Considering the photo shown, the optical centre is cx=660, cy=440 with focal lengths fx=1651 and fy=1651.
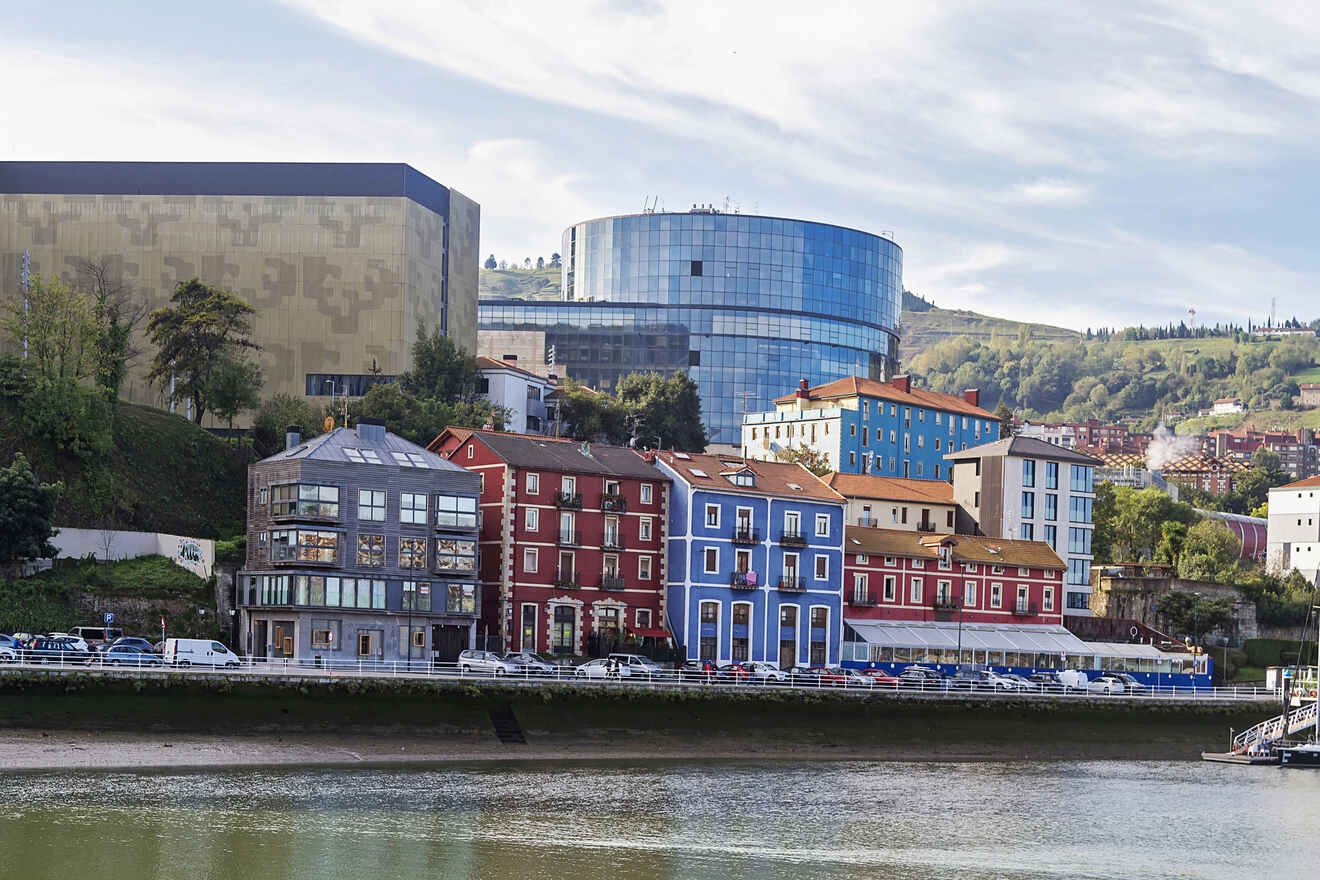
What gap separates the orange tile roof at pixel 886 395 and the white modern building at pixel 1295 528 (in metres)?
30.8

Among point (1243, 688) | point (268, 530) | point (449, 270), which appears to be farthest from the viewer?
point (449, 270)

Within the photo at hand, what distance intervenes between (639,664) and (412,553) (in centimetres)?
1404

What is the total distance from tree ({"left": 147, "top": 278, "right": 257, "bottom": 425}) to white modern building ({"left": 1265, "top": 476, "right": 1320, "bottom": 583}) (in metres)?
103

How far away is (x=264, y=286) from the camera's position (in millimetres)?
141750

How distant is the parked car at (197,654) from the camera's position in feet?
250

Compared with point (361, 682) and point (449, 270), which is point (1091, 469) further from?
point (361, 682)

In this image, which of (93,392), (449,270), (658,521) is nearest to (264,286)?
(449,270)

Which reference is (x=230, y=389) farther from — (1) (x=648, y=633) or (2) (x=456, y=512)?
(1) (x=648, y=633)

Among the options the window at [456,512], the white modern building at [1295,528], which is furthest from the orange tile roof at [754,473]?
the white modern building at [1295,528]

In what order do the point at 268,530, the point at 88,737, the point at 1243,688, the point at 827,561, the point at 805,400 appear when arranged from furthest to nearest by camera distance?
1. the point at 805,400
2. the point at 1243,688
3. the point at 827,561
4. the point at 268,530
5. the point at 88,737

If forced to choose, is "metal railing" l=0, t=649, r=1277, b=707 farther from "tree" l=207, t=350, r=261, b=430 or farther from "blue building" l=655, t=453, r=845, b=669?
"tree" l=207, t=350, r=261, b=430

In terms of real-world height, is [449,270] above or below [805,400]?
above

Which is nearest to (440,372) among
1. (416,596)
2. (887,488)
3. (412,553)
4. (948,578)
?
(887,488)

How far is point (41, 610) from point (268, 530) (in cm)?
1240
